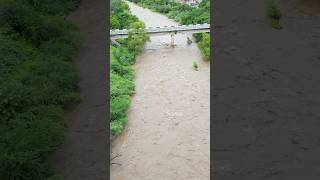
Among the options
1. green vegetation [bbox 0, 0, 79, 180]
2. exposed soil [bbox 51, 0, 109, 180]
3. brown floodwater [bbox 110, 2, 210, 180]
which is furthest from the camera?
brown floodwater [bbox 110, 2, 210, 180]

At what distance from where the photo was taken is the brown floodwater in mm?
6965

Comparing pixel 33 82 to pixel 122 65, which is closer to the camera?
pixel 33 82

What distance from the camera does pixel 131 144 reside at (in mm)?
7660

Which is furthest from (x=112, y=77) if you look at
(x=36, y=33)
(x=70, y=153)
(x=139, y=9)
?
(x=139, y=9)

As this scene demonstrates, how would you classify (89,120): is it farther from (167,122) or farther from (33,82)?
(167,122)

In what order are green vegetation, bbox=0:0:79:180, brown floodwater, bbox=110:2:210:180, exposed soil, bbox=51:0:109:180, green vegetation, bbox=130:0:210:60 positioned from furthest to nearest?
green vegetation, bbox=130:0:210:60 → brown floodwater, bbox=110:2:210:180 → exposed soil, bbox=51:0:109:180 → green vegetation, bbox=0:0:79:180

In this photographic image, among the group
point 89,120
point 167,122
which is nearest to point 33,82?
point 89,120

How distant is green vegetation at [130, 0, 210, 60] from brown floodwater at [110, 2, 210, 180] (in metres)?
0.48
